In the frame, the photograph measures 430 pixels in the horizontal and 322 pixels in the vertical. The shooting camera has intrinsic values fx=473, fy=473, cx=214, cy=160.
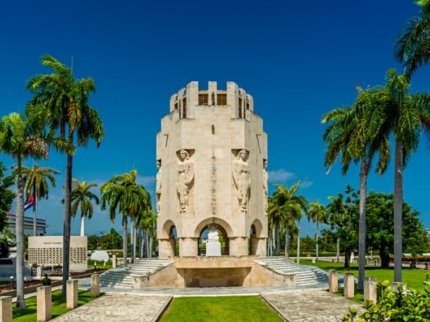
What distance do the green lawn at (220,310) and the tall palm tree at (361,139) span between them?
741cm

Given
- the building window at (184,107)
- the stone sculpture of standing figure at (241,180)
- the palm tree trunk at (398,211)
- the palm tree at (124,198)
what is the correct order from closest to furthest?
1. the palm tree trunk at (398,211)
2. the stone sculpture of standing figure at (241,180)
3. the building window at (184,107)
4. the palm tree at (124,198)

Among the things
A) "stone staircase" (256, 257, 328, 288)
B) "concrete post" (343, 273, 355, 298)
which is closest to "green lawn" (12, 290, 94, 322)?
"stone staircase" (256, 257, 328, 288)

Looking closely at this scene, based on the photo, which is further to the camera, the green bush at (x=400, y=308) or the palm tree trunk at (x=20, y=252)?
the palm tree trunk at (x=20, y=252)

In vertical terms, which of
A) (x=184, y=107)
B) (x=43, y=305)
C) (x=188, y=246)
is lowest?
(x=43, y=305)

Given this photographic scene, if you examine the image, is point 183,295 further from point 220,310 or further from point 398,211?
point 398,211

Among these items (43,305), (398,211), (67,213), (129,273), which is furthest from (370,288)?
(129,273)

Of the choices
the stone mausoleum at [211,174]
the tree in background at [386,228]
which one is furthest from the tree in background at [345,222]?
the stone mausoleum at [211,174]

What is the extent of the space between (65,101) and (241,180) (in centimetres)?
1348

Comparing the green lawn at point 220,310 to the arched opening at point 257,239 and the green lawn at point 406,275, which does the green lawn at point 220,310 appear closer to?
the green lawn at point 406,275

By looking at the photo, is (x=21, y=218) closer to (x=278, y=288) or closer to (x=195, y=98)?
(x=278, y=288)

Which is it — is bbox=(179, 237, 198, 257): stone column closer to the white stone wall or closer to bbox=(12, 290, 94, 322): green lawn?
bbox=(12, 290, 94, 322): green lawn

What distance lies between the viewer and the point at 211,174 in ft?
111

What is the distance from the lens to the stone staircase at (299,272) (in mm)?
29750

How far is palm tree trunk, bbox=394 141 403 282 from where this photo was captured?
22453mm
